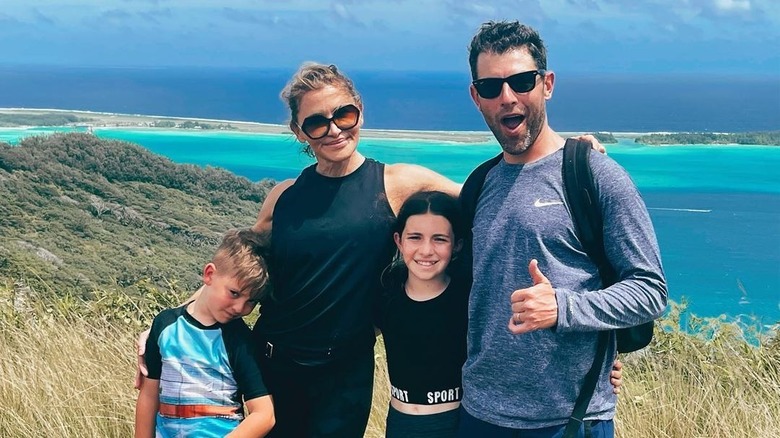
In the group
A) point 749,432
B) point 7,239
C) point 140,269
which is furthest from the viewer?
point 7,239

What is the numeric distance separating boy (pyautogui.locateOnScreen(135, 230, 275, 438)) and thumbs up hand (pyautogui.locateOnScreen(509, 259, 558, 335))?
3.41ft

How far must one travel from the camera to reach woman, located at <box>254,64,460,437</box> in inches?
114

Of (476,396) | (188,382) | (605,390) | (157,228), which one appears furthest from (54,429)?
(157,228)

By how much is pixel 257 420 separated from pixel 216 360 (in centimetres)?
26

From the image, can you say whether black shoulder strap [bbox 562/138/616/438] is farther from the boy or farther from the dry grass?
the dry grass

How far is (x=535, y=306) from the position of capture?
2.14 meters

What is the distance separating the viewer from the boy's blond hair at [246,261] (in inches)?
111

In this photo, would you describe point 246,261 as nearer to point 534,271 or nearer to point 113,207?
point 534,271

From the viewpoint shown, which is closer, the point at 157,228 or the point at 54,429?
the point at 54,429

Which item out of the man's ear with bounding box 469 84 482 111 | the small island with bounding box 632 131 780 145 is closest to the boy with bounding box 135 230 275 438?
the man's ear with bounding box 469 84 482 111

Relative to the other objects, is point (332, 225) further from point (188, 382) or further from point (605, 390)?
point (605, 390)

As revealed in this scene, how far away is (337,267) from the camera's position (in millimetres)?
2898

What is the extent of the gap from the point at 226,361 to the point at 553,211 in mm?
1285

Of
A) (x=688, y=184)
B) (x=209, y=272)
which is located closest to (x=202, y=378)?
(x=209, y=272)
